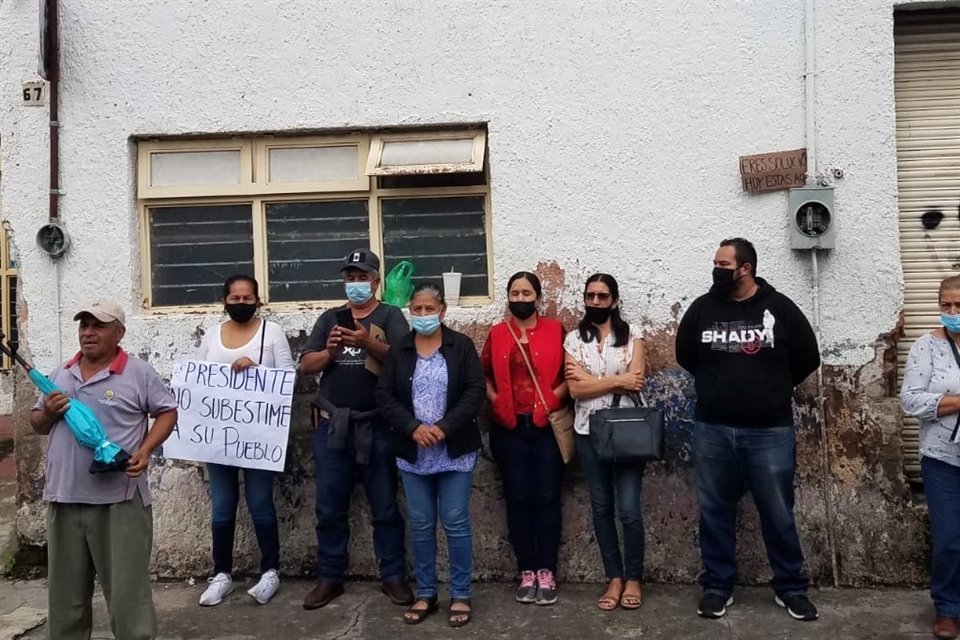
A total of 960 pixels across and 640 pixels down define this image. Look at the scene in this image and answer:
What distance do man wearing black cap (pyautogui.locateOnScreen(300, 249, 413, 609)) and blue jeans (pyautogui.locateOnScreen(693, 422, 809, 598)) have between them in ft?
5.77

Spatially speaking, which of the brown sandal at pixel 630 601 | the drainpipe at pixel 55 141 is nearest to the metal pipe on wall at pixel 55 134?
the drainpipe at pixel 55 141

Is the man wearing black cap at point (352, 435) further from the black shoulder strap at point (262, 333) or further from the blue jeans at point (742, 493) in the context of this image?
the blue jeans at point (742, 493)

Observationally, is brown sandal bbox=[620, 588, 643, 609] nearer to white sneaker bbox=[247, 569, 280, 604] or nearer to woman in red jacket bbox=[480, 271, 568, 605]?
woman in red jacket bbox=[480, 271, 568, 605]

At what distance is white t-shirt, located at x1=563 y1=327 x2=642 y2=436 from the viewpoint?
Result: 4828 mm

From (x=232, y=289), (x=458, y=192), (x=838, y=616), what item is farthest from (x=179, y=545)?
(x=838, y=616)

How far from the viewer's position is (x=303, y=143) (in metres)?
5.65

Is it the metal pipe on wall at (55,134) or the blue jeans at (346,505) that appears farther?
the metal pipe on wall at (55,134)

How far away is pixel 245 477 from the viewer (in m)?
5.21

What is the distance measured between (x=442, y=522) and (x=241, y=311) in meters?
1.73

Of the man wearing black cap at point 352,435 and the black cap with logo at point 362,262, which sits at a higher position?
the black cap with logo at point 362,262

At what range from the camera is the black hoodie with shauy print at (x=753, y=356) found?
14.8 feet

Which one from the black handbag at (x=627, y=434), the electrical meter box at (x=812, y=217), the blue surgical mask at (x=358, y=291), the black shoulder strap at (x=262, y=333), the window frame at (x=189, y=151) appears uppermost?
the window frame at (x=189, y=151)

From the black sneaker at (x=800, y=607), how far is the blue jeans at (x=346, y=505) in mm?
2189

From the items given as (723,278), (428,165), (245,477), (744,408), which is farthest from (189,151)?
(744,408)
